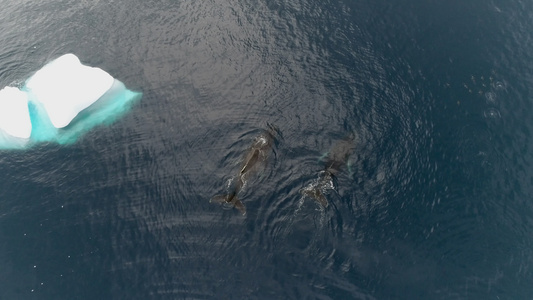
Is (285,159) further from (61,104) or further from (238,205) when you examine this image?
(61,104)

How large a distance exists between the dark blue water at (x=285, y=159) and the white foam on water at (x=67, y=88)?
3.09m

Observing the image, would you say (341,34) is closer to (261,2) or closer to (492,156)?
(261,2)

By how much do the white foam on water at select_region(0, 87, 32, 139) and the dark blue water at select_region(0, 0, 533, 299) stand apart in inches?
145

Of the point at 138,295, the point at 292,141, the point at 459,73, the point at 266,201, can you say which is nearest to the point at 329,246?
the point at 266,201

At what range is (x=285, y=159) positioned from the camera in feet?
168

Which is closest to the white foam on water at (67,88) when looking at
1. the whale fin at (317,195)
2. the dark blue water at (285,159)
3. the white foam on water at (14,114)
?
the white foam on water at (14,114)

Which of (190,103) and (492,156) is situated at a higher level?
(492,156)

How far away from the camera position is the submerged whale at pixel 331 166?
158ft

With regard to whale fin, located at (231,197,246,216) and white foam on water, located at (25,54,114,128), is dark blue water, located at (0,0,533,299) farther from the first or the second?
white foam on water, located at (25,54,114,128)

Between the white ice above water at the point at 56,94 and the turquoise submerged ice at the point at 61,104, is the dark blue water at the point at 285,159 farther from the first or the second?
the white ice above water at the point at 56,94

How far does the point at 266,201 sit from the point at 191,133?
14.0m

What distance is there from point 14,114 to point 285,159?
38032mm

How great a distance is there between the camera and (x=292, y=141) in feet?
172

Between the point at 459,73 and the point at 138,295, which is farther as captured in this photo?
the point at 459,73
